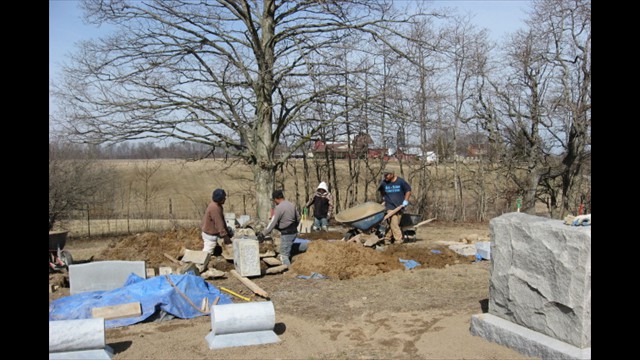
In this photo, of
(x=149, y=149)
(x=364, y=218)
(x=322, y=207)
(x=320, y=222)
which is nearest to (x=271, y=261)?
(x=364, y=218)

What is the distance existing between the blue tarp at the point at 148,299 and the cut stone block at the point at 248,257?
4.96ft

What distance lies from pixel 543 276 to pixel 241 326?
312cm

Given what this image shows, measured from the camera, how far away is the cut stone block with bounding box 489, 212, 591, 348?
479 cm

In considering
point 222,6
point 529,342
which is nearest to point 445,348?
point 529,342

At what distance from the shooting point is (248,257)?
9430 millimetres

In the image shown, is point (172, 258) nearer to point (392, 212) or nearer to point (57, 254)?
point (57, 254)

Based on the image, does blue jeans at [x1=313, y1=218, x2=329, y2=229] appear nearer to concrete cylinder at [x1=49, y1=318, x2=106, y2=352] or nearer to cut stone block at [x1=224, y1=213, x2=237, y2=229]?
cut stone block at [x1=224, y1=213, x2=237, y2=229]

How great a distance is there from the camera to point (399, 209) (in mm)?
12016

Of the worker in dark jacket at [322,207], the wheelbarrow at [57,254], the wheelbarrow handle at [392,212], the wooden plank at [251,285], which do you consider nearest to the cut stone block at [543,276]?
the wooden plank at [251,285]

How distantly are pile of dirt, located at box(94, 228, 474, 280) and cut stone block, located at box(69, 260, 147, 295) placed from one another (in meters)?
2.10

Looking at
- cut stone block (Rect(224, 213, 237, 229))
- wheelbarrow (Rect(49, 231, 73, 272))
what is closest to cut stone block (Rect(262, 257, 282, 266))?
wheelbarrow (Rect(49, 231, 73, 272))

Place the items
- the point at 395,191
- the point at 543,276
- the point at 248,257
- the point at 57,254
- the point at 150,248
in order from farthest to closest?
1. the point at 395,191
2. the point at 150,248
3. the point at 57,254
4. the point at 248,257
5. the point at 543,276

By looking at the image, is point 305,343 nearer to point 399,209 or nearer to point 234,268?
point 234,268
